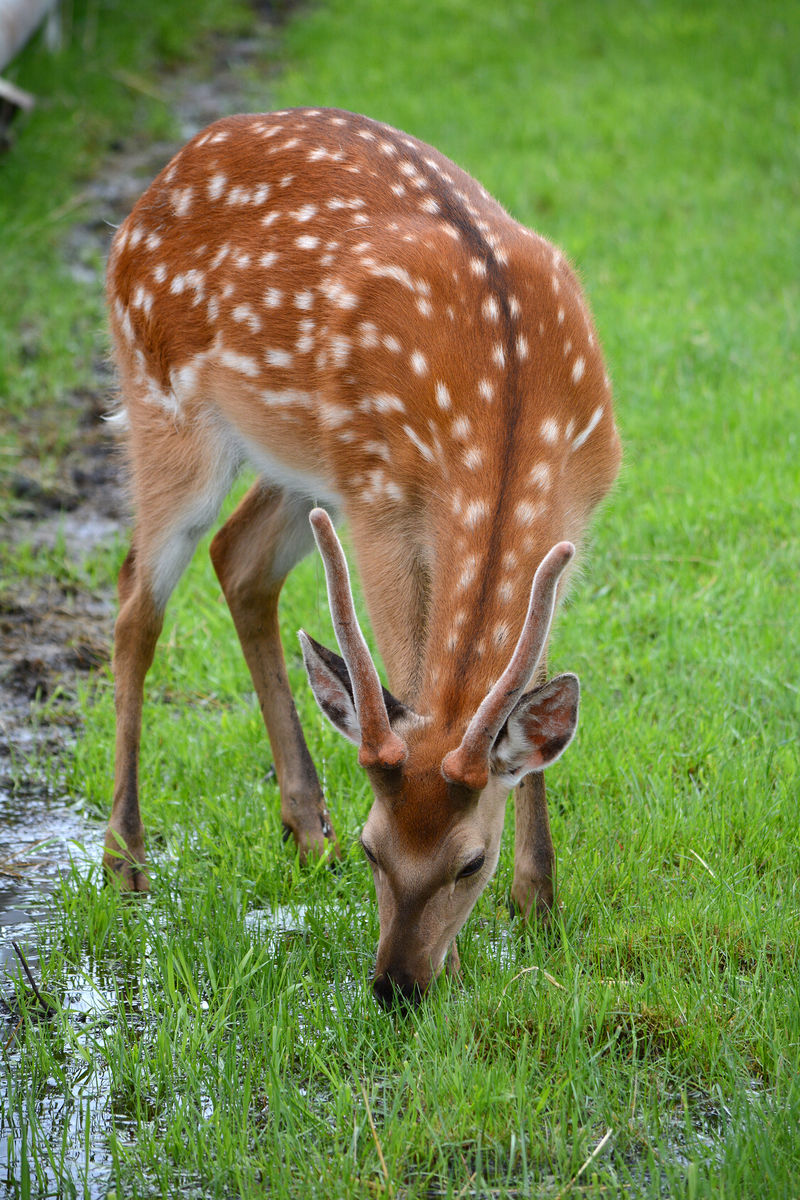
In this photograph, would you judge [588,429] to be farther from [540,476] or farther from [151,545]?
[151,545]

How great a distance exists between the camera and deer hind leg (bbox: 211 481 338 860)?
13.9ft

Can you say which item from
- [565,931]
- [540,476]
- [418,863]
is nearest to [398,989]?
[418,863]

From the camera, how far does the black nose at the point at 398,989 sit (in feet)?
9.85

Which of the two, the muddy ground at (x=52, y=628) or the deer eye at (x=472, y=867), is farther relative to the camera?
the muddy ground at (x=52, y=628)

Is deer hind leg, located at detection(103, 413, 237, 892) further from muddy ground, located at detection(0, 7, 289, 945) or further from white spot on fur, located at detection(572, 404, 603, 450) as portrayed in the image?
white spot on fur, located at detection(572, 404, 603, 450)

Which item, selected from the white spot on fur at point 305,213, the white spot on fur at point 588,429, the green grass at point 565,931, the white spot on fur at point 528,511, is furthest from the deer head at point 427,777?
the white spot on fur at point 305,213

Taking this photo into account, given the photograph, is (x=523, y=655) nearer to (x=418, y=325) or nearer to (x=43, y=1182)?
(x=418, y=325)

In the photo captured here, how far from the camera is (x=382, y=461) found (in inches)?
142

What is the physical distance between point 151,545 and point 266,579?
410mm

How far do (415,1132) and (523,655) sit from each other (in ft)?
3.23

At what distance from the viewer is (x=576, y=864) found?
12.2ft

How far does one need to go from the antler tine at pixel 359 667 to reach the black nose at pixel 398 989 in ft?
1.53

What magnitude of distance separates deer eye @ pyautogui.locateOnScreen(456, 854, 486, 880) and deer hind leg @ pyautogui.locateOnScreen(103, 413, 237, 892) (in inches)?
49.1

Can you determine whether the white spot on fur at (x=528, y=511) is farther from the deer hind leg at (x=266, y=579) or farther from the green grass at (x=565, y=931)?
the deer hind leg at (x=266, y=579)
